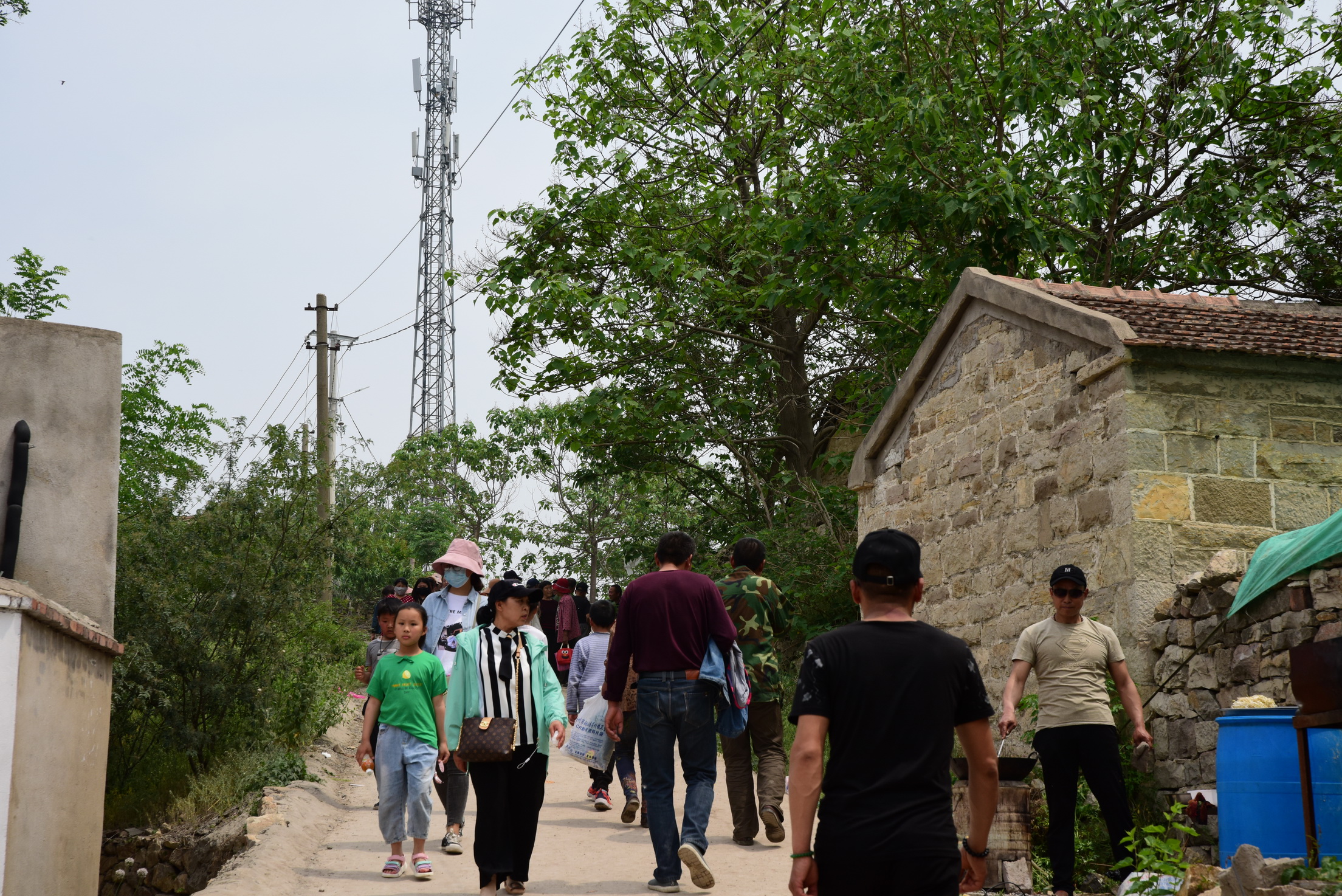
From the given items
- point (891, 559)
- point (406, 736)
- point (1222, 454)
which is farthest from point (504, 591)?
point (1222, 454)

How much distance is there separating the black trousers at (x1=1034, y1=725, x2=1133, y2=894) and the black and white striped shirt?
2.70 meters

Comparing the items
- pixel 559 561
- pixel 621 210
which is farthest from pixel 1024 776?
pixel 559 561

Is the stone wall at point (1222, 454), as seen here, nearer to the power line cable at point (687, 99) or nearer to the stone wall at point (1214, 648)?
the stone wall at point (1214, 648)

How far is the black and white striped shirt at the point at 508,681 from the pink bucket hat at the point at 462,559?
218cm

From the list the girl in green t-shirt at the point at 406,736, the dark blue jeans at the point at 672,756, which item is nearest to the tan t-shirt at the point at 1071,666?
the dark blue jeans at the point at 672,756

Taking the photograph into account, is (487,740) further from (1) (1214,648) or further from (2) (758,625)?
(1) (1214,648)

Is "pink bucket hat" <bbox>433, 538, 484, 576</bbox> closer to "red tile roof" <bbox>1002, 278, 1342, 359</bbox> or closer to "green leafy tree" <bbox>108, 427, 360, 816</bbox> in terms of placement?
"green leafy tree" <bbox>108, 427, 360, 816</bbox>

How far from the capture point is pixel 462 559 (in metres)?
9.03

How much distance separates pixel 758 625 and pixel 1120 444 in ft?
8.92

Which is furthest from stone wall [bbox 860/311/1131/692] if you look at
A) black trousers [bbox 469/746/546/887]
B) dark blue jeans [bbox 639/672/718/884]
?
black trousers [bbox 469/746/546/887]

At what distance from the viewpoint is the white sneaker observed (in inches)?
257

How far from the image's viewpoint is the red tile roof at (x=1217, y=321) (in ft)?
27.1

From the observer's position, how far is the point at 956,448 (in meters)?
10.5

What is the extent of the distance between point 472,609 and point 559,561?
Result: 24.2 m
